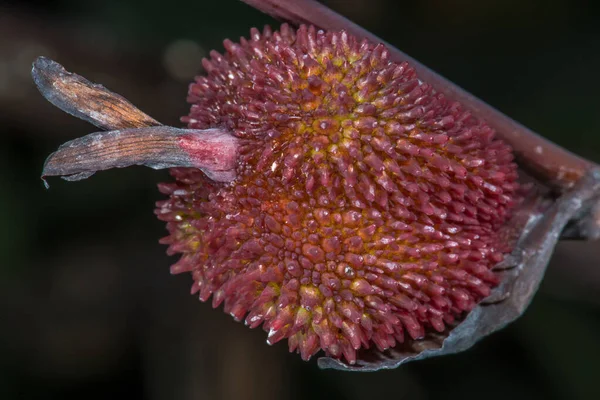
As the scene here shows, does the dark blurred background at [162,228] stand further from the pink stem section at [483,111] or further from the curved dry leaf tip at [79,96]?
the curved dry leaf tip at [79,96]

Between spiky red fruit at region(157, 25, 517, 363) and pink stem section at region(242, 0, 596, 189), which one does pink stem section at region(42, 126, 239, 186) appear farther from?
pink stem section at region(242, 0, 596, 189)

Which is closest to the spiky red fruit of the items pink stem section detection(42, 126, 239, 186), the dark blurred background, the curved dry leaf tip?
pink stem section detection(42, 126, 239, 186)

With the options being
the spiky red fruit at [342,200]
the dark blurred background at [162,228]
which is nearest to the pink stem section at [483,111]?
the spiky red fruit at [342,200]

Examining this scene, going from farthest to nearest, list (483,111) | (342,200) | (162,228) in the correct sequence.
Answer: (162,228) < (483,111) < (342,200)

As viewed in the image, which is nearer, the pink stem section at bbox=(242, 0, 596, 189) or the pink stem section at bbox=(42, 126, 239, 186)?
the pink stem section at bbox=(42, 126, 239, 186)

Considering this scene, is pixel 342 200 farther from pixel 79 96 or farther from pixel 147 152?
pixel 79 96

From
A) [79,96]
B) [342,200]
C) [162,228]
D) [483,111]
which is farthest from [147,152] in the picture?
[162,228]
